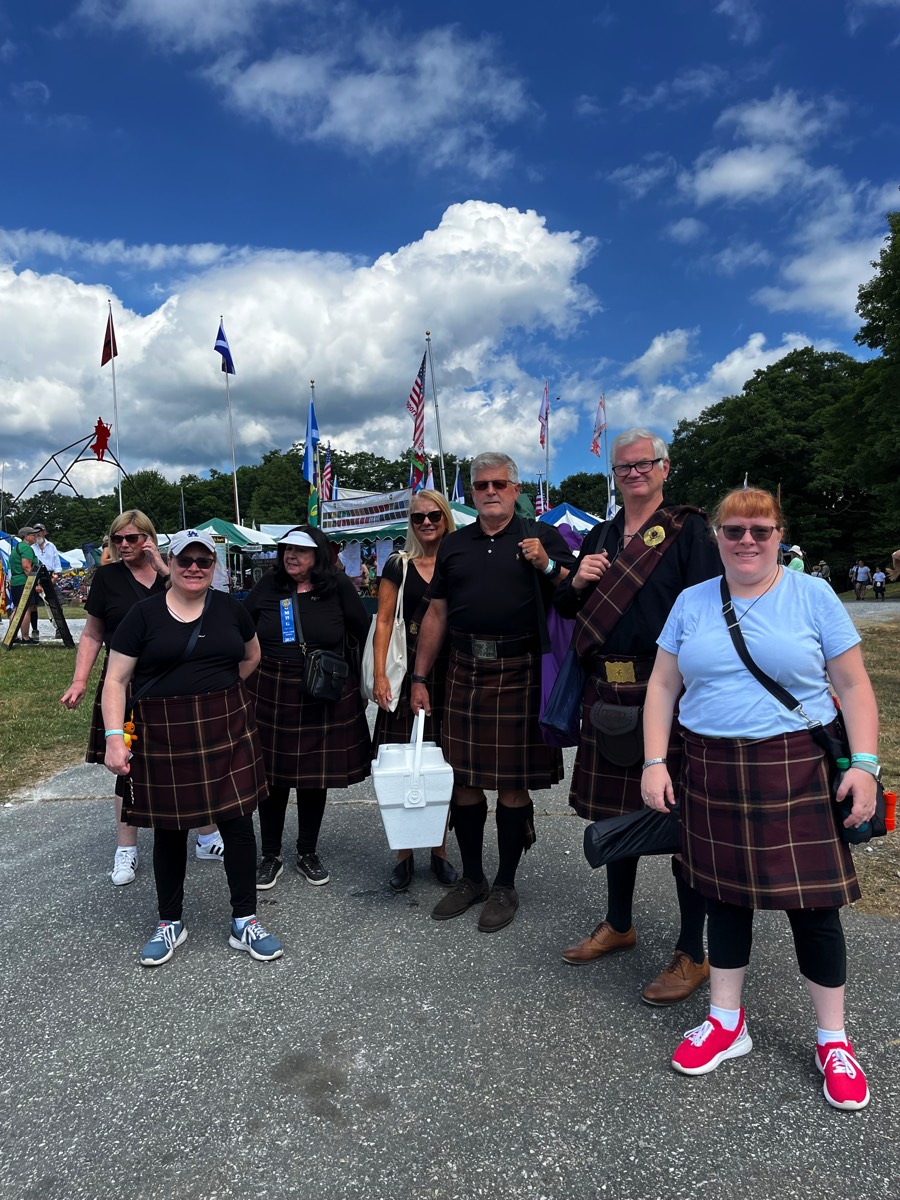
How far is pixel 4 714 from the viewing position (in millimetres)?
7695

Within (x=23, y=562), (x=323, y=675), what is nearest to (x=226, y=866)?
(x=323, y=675)

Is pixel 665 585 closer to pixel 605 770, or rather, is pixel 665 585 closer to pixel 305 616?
pixel 605 770

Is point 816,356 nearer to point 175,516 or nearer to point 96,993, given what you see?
point 96,993

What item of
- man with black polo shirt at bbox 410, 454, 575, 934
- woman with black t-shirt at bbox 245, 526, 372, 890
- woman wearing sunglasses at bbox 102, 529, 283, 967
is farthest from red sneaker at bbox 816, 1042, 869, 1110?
woman with black t-shirt at bbox 245, 526, 372, 890

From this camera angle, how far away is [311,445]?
18.2 m

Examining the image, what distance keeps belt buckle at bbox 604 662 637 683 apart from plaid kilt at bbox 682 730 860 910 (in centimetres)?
54

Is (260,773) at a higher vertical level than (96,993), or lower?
higher

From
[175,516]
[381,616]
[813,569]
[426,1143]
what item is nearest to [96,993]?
[426,1143]

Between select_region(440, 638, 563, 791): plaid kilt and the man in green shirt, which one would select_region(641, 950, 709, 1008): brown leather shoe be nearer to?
select_region(440, 638, 563, 791): plaid kilt

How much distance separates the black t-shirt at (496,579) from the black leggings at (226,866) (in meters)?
1.23

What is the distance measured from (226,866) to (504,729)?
1.26 metres

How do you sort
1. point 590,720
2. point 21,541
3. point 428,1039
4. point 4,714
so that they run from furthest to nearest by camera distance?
point 21,541, point 4,714, point 590,720, point 428,1039

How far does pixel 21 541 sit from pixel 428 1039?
1166 cm

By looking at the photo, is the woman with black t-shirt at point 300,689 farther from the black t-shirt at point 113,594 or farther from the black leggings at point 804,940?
the black leggings at point 804,940
